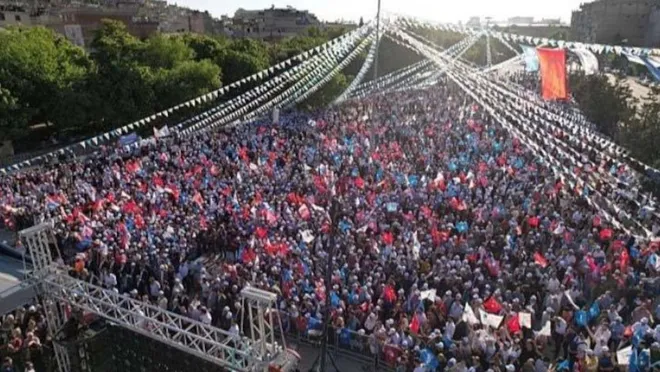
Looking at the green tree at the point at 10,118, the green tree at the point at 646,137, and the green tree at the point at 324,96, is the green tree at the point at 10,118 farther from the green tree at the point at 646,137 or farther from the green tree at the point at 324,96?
the green tree at the point at 646,137

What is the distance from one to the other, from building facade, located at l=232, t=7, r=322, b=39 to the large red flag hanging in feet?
231

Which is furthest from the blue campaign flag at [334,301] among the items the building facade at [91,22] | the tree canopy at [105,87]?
the building facade at [91,22]

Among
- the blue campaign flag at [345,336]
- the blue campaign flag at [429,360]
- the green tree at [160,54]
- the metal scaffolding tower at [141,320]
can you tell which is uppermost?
the green tree at [160,54]

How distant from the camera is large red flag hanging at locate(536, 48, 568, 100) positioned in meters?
14.8

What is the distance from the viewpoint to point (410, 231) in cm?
1538

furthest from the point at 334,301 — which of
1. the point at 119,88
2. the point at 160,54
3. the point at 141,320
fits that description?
the point at 160,54

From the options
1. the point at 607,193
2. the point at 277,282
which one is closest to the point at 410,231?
the point at 277,282

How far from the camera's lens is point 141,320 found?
386 inches

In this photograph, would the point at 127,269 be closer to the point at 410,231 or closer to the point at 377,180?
the point at 410,231

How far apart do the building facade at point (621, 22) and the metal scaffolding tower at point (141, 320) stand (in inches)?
3623

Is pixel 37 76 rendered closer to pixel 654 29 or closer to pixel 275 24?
pixel 275 24

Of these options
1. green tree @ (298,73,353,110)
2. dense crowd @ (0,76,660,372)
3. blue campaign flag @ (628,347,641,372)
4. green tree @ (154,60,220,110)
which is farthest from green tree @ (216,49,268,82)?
blue campaign flag @ (628,347,641,372)

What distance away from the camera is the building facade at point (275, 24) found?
273 feet

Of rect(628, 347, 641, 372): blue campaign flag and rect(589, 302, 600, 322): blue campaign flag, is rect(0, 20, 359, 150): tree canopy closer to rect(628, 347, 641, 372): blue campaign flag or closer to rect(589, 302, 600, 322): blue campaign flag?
rect(589, 302, 600, 322): blue campaign flag
